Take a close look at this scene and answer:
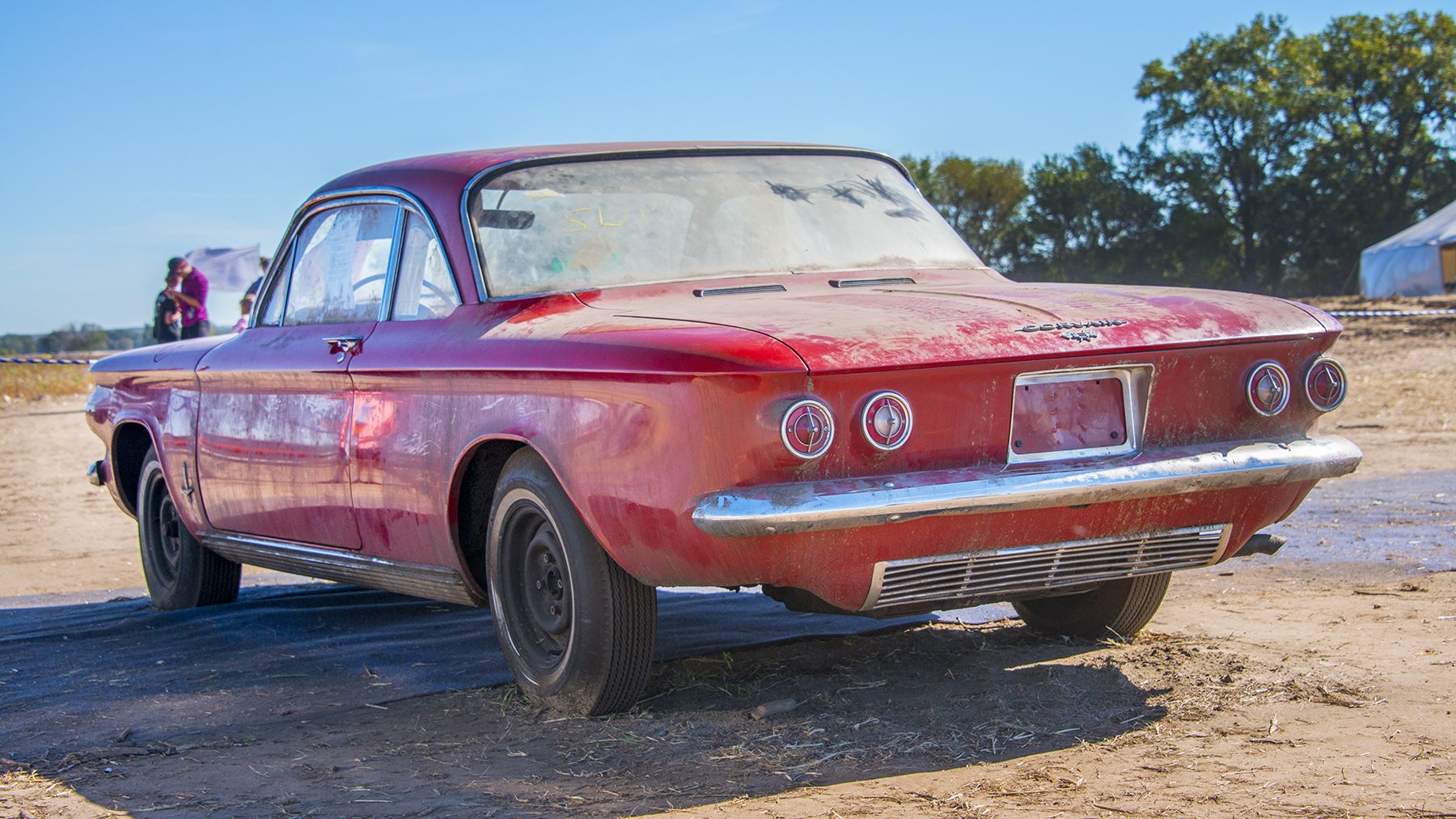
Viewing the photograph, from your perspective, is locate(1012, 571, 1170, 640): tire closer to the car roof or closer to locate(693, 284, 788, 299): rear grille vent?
locate(693, 284, 788, 299): rear grille vent

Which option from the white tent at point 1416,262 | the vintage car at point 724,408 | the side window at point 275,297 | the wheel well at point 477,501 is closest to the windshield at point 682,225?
the vintage car at point 724,408

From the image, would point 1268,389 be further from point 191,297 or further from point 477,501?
point 191,297

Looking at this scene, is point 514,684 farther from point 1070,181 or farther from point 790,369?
point 1070,181

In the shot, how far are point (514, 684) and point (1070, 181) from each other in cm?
5939

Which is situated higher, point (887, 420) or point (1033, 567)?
point (887, 420)

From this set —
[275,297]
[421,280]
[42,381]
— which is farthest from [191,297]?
[421,280]

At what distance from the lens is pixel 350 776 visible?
366 cm

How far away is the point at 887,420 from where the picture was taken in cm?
347

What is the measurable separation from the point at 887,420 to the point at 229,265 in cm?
1987

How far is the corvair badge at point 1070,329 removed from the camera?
3.63 metres

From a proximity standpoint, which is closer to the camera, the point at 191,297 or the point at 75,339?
the point at 191,297

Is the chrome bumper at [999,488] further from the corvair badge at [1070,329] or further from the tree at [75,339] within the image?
the tree at [75,339]

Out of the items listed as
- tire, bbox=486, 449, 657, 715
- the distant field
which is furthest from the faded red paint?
the distant field

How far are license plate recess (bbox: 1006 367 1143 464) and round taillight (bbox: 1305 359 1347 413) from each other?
0.55 m
